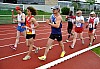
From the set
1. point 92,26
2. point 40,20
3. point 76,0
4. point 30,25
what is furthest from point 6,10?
point 76,0

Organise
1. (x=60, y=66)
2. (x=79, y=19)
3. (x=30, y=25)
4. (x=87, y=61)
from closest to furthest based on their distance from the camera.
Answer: (x=60, y=66), (x=30, y=25), (x=87, y=61), (x=79, y=19)

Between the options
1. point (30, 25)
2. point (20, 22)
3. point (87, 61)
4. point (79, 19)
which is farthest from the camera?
point (79, 19)

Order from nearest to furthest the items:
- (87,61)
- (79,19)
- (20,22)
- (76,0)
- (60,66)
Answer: (60,66)
(87,61)
(20,22)
(79,19)
(76,0)

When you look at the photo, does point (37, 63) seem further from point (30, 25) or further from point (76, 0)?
point (76, 0)

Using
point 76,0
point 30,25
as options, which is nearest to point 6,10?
point 30,25

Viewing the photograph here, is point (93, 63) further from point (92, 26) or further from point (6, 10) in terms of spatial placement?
point (6, 10)

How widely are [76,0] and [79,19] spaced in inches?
1830

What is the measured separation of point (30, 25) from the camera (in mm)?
7418

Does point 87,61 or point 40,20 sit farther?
point 40,20

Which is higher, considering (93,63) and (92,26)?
(92,26)

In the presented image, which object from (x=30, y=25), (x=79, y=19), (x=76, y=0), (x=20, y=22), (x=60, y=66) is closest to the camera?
(x=60, y=66)

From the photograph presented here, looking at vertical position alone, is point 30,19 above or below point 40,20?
above

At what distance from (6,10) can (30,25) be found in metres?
21.4

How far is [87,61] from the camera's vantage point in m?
7.91
